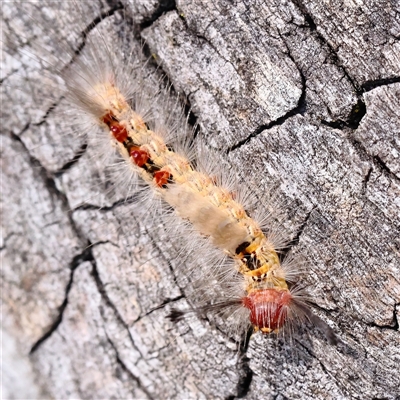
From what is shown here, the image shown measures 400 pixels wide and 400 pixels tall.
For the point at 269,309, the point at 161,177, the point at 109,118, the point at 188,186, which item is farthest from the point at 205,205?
the point at 109,118

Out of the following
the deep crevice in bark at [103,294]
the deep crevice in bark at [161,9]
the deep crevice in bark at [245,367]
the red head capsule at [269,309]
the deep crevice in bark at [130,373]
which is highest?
the deep crevice in bark at [161,9]

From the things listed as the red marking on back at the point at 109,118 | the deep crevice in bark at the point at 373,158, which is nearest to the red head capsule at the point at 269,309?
the deep crevice in bark at the point at 373,158

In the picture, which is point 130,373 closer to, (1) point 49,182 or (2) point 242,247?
(2) point 242,247

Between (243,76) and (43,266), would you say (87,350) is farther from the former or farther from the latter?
(243,76)

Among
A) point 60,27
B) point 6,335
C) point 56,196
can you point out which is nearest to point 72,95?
point 60,27

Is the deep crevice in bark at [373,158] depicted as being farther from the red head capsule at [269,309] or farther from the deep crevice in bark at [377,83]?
the red head capsule at [269,309]

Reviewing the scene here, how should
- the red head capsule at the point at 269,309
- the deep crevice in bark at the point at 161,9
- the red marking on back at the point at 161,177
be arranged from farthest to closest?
1. the red marking on back at the point at 161,177
2. the deep crevice in bark at the point at 161,9
3. the red head capsule at the point at 269,309
